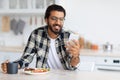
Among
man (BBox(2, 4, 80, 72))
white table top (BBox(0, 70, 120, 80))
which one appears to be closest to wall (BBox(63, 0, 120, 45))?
man (BBox(2, 4, 80, 72))

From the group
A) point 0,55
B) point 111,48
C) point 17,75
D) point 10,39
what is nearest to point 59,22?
point 17,75

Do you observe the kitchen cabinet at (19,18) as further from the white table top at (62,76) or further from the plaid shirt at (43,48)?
the white table top at (62,76)

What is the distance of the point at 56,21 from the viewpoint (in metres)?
2.48

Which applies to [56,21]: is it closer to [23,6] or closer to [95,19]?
[95,19]

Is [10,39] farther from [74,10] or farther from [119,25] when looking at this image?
[119,25]

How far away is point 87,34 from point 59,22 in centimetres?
160

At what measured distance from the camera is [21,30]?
438 centimetres

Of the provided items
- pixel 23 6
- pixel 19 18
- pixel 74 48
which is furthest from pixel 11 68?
pixel 19 18

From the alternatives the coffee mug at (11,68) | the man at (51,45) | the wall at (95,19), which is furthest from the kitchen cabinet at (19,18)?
the coffee mug at (11,68)

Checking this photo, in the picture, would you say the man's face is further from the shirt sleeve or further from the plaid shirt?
the shirt sleeve

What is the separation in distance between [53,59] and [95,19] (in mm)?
1624

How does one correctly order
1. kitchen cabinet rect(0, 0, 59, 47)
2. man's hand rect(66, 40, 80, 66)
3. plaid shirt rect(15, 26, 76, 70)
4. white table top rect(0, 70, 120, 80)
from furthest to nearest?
kitchen cabinet rect(0, 0, 59, 47), plaid shirt rect(15, 26, 76, 70), man's hand rect(66, 40, 80, 66), white table top rect(0, 70, 120, 80)

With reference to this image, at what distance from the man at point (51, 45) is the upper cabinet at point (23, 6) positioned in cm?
133

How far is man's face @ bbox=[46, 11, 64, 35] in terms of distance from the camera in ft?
8.10
